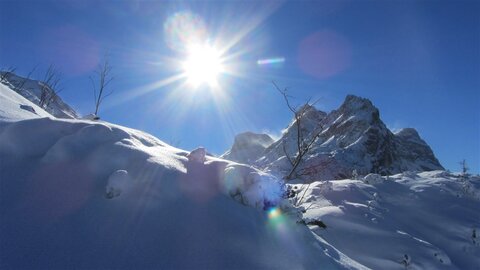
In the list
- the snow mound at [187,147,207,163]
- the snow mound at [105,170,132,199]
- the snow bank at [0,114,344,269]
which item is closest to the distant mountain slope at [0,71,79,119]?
the snow bank at [0,114,344,269]

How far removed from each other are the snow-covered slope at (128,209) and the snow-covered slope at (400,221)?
1286 mm

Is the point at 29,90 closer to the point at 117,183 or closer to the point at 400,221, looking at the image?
the point at 117,183

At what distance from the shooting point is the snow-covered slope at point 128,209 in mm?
2404

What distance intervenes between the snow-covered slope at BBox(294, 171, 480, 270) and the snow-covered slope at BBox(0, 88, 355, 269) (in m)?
1.29

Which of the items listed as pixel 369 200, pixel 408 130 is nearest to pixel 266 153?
pixel 408 130

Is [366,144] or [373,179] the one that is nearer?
[373,179]

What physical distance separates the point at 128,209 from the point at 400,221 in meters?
7.48

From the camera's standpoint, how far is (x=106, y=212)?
271cm

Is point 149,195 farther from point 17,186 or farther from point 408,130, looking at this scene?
point 408,130

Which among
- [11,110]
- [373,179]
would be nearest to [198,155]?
[11,110]

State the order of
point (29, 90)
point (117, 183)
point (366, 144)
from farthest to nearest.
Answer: point (366, 144) → point (29, 90) → point (117, 183)

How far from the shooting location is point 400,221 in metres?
8.03

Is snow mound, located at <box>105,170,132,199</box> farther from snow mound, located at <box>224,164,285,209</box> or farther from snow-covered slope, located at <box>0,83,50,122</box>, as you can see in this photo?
snow-covered slope, located at <box>0,83,50,122</box>

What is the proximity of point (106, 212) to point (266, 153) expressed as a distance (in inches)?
6546
